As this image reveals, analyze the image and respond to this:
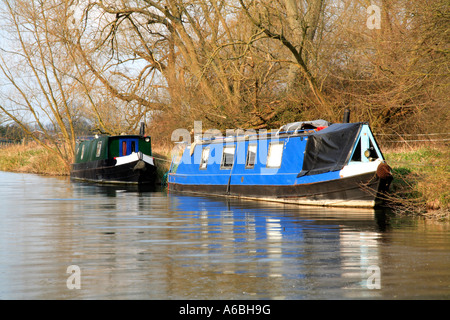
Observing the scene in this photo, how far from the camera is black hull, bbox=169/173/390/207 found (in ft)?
48.4

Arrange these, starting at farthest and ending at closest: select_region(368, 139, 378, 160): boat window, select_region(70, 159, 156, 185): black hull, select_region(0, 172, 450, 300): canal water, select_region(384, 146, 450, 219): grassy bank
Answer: select_region(70, 159, 156, 185): black hull < select_region(368, 139, 378, 160): boat window < select_region(384, 146, 450, 219): grassy bank < select_region(0, 172, 450, 300): canal water

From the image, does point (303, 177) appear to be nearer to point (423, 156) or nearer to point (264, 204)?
point (264, 204)

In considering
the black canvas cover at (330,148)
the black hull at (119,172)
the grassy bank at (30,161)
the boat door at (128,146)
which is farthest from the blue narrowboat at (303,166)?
the grassy bank at (30,161)

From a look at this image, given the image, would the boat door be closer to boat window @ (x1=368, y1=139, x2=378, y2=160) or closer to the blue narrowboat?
the blue narrowboat

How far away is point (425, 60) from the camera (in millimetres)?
14844

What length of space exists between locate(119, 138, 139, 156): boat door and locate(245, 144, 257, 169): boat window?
11032 millimetres

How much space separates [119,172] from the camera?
28.9 meters

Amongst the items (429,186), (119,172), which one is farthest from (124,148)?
(429,186)

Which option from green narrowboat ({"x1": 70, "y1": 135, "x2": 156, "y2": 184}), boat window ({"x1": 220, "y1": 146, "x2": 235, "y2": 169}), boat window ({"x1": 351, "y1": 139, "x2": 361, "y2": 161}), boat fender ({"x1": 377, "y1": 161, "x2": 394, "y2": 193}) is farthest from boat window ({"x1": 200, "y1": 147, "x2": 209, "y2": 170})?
boat fender ({"x1": 377, "y1": 161, "x2": 394, "y2": 193})

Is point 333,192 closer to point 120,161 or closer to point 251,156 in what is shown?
point 251,156

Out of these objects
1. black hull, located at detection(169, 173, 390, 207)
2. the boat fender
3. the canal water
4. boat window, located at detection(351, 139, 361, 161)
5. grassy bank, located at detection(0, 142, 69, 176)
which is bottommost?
the canal water

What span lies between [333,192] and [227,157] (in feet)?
16.9

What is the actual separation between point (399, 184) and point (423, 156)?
1.41 m
